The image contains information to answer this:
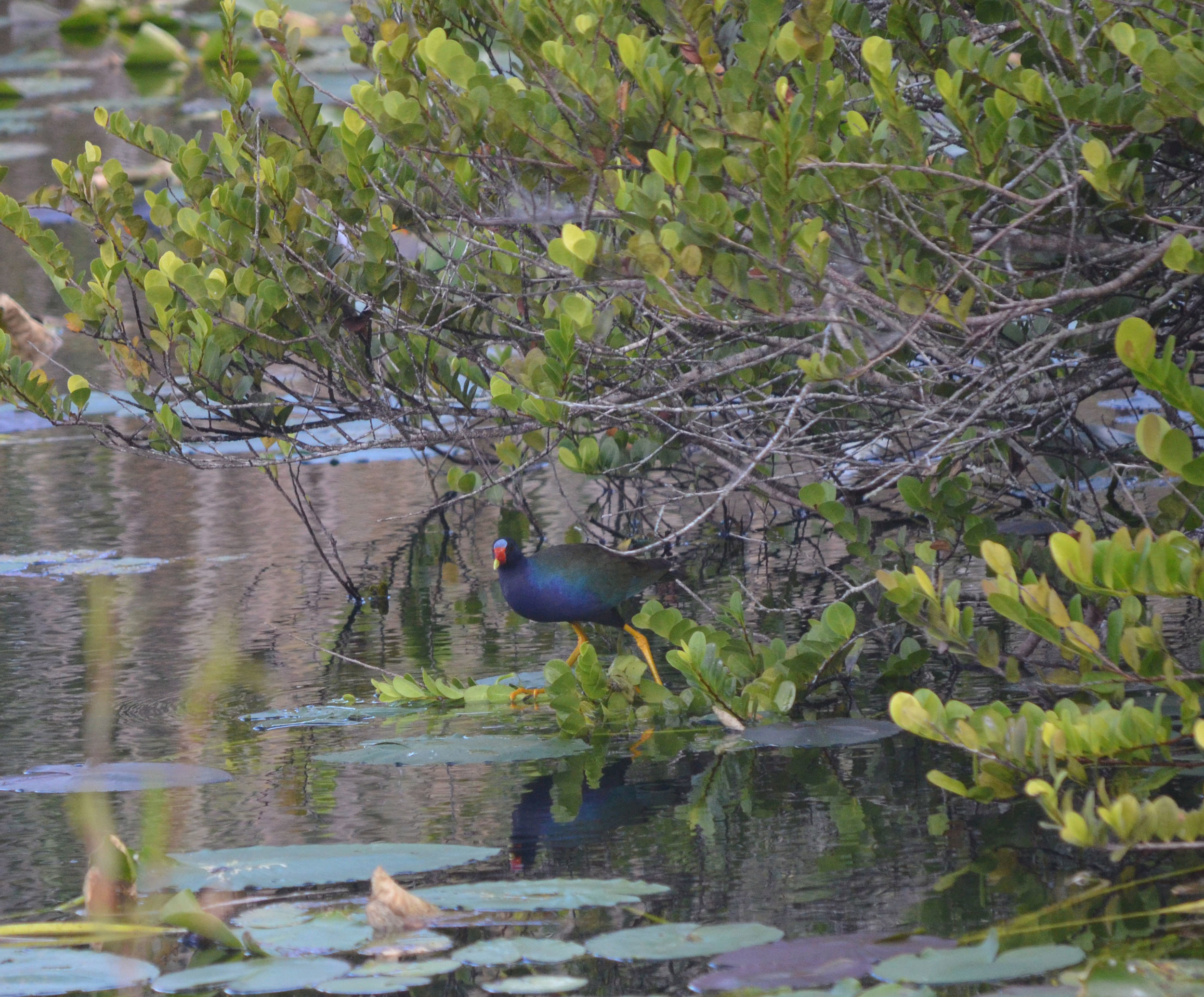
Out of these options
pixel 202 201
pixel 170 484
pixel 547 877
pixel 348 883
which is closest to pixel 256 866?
pixel 348 883

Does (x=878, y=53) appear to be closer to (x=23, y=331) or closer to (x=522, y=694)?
(x=522, y=694)

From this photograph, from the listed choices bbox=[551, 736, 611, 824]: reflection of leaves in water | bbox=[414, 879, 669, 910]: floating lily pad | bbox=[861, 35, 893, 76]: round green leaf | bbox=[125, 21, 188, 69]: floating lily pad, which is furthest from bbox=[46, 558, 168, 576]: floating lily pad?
bbox=[125, 21, 188, 69]: floating lily pad

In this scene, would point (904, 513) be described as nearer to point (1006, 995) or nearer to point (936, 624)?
point (936, 624)

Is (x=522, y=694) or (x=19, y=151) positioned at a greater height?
(x=19, y=151)

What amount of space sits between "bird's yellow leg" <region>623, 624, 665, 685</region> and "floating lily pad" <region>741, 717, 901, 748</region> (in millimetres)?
560

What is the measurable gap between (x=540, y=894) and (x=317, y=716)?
1609 mm

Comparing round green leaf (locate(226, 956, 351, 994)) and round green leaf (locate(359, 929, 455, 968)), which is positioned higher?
round green leaf (locate(359, 929, 455, 968))

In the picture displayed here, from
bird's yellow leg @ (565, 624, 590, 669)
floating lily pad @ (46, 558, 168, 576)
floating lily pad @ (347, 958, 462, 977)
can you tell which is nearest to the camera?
floating lily pad @ (347, 958, 462, 977)

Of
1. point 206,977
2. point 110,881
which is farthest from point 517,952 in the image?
point 110,881

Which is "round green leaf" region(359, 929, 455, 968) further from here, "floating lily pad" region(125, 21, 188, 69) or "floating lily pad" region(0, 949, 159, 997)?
"floating lily pad" region(125, 21, 188, 69)

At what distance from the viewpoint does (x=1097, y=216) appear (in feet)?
11.3

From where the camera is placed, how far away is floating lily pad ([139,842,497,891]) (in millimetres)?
3053

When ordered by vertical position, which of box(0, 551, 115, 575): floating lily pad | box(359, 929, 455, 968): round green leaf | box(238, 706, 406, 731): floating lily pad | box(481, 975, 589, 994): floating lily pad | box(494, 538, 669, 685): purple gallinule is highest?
box(0, 551, 115, 575): floating lily pad

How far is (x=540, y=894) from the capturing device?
291 centimetres
